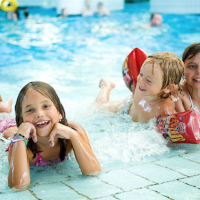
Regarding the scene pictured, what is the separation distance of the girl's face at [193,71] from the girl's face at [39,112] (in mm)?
1760

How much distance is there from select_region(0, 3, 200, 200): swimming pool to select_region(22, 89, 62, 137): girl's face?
0.41m

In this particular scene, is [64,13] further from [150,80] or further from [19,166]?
[19,166]

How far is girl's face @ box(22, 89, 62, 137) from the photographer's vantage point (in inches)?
92.0

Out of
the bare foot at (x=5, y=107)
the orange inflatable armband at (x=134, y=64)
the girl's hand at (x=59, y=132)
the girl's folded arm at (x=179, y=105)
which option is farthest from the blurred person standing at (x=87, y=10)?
the girl's hand at (x=59, y=132)

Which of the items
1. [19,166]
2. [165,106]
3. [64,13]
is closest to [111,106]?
[165,106]

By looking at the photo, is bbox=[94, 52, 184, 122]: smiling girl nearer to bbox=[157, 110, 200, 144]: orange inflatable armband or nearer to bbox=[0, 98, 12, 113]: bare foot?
bbox=[157, 110, 200, 144]: orange inflatable armband

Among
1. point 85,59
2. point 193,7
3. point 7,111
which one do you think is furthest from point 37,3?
point 7,111

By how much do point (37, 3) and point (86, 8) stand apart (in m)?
5.41

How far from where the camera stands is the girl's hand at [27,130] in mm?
2244

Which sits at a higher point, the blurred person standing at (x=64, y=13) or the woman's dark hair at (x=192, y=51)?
the blurred person standing at (x=64, y=13)

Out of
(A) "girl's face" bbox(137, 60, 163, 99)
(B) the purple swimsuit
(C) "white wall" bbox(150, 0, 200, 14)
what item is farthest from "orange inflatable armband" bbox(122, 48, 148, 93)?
(C) "white wall" bbox(150, 0, 200, 14)

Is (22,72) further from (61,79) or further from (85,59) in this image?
(85,59)

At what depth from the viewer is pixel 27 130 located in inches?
88.4

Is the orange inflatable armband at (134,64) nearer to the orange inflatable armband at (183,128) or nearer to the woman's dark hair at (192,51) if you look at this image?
the woman's dark hair at (192,51)
